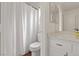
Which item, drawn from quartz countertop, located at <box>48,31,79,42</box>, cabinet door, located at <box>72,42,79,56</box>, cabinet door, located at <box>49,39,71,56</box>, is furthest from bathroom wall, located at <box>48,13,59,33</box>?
cabinet door, located at <box>72,42,79,56</box>

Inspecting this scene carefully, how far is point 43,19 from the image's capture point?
1.47 meters

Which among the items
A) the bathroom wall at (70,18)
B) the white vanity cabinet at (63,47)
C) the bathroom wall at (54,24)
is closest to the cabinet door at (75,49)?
the white vanity cabinet at (63,47)

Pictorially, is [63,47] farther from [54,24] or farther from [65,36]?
[54,24]

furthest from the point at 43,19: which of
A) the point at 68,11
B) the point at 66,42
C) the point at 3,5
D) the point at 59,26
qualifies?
the point at 3,5

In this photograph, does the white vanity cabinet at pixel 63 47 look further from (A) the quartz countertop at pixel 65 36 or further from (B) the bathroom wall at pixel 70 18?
(B) the bathroom wall at pixel 70 18

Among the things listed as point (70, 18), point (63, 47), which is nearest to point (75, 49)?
point (63, 47)

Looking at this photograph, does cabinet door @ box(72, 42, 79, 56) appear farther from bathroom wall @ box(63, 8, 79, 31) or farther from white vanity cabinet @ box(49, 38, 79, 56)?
bathroom wall @ box(63, 8, 79, 31)

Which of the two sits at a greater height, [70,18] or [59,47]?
[70,18]

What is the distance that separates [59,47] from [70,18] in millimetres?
483

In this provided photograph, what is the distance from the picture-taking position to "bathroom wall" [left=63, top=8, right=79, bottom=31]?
4.24 ft

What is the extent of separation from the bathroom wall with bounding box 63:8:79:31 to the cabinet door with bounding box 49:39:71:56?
237 millimetres

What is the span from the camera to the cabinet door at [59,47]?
1.29 metres

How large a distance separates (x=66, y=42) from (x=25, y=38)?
98 centimetres

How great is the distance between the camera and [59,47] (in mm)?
1400
